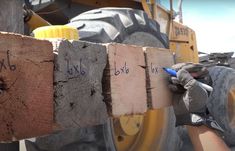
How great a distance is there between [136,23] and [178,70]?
4.17ft

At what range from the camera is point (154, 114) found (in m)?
3.87

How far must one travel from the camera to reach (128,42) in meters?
3.36

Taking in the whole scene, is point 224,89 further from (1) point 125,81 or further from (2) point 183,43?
(1) point 125,81

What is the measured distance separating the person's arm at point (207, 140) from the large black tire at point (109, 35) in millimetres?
615

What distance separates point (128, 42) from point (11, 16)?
4.86 ft

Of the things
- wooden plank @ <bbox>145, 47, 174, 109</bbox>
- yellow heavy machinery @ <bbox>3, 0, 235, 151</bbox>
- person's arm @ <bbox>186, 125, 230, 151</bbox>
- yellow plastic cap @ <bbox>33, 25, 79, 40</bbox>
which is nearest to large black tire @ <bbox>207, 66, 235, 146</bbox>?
yellow heavy machinery @ <bbox>3, 0, 235, 151</bbox>

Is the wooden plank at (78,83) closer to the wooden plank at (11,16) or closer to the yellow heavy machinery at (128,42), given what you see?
the yellow heavy machinery at (128,42)

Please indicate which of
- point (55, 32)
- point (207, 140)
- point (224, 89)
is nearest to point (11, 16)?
point (55, 32)

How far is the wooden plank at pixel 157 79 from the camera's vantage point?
89.7 inches

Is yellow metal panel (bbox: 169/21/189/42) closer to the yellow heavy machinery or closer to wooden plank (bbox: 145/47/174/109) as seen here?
the yellow heavy machinery

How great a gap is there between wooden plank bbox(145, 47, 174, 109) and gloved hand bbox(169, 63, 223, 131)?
0.05 meters

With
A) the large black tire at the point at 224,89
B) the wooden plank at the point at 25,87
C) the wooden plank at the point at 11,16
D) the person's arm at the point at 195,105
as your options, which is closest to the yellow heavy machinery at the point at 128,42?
the large black tire at the point at 224,89

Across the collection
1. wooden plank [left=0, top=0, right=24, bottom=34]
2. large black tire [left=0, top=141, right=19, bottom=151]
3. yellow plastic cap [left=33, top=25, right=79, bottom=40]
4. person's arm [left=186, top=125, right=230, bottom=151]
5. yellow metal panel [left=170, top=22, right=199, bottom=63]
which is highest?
yellow metal panel [left=170, top=22, right=199, bottom=63]

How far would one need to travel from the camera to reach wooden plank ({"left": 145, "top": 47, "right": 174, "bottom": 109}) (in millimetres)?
2277
